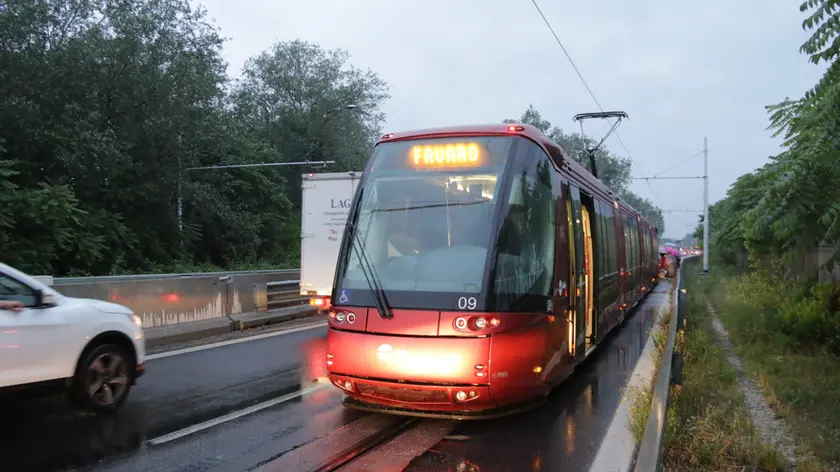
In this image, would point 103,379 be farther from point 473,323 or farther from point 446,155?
point 446,155

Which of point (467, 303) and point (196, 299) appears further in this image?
point (196, 299)

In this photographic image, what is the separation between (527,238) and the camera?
631 cm

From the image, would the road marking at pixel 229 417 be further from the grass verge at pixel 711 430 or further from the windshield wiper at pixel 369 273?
the grass verge at pixel 711 430

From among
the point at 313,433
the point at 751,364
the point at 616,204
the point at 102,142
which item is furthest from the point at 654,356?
the point at 102,142

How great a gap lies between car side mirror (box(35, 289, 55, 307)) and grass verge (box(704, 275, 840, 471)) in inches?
277

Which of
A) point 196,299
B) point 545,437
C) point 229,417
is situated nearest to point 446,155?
point 545,437

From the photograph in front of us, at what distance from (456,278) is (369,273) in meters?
0.90

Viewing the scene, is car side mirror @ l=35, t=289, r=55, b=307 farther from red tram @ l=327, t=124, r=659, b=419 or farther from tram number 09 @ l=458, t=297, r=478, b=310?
tram number 09 @ l=458, t=297, r=478, b=310

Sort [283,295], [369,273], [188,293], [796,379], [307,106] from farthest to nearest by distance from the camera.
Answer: [307,106], [283,295], [188,293], [796,379], [369,273]

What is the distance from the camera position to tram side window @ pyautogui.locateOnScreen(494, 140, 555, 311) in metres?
5.96

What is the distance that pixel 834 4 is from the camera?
18.3ft

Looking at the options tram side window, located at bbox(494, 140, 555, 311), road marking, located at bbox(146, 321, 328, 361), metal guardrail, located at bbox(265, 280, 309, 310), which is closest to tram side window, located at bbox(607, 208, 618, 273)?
tram side window, located at bbox(494, 140, 555, 311)

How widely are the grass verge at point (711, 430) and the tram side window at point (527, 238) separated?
5.55 ft

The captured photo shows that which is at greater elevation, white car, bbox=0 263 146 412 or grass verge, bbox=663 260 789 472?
white car, bbox=0 263 146 412
